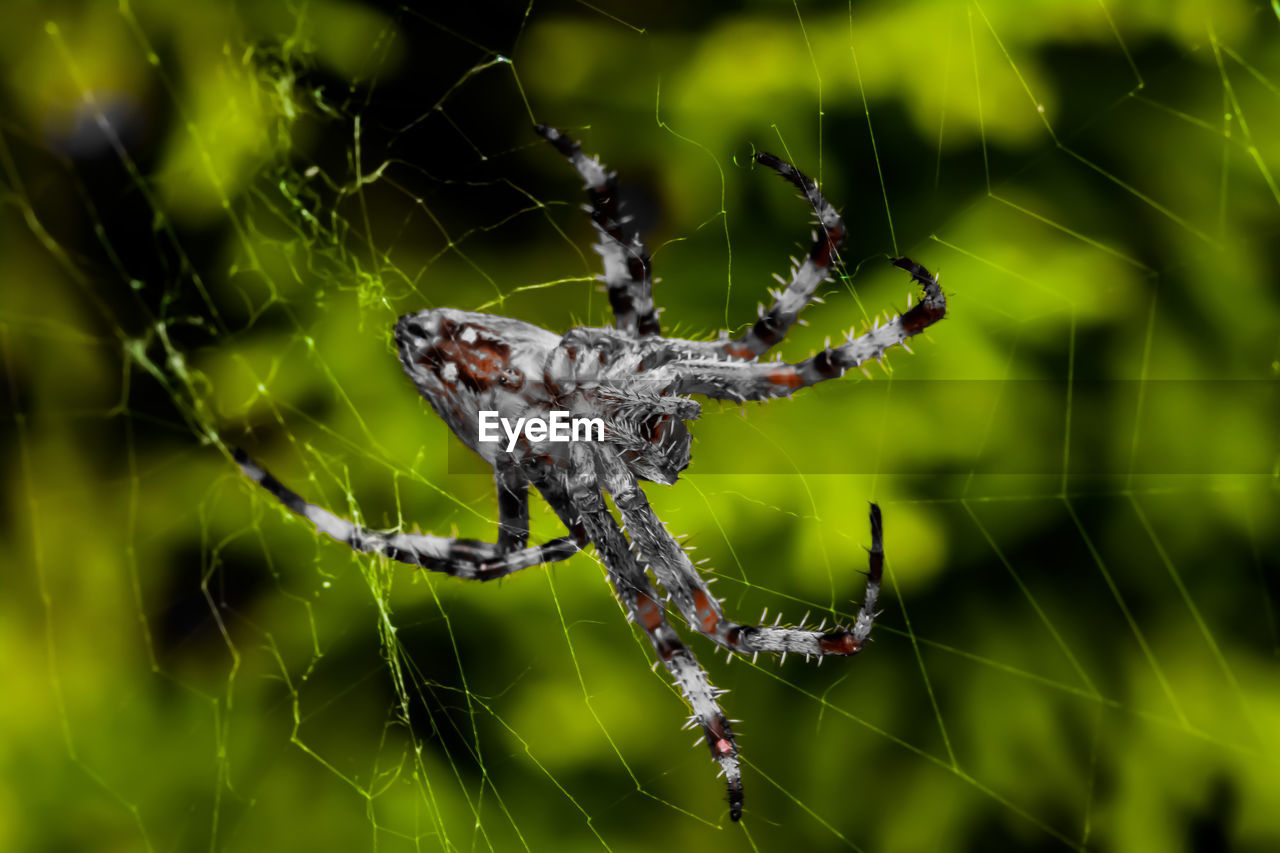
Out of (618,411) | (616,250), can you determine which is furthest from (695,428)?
(616,250)

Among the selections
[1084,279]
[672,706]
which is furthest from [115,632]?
[1084,279]

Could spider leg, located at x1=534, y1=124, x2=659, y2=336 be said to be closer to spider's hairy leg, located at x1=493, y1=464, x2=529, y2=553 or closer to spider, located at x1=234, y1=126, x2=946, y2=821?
spider, located at x1=234, y1=126, x2=946, y2=821

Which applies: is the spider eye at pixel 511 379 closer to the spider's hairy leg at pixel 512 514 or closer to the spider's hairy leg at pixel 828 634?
the spider's hairy leg at pixel 512 514

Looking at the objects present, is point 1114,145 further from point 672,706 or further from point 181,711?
point 181,711

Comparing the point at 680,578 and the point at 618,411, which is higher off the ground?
the point at 618,411

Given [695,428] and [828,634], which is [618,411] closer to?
[695,428]

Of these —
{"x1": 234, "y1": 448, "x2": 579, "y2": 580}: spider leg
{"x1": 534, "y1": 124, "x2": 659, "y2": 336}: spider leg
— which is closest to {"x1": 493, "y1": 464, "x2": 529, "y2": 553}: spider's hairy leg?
{"x1": 234, "y1": 448, "x2": 579, "y2": 580}: spider leg

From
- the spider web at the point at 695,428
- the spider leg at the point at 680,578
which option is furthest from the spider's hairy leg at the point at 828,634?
the spider web at the point at 695,428
